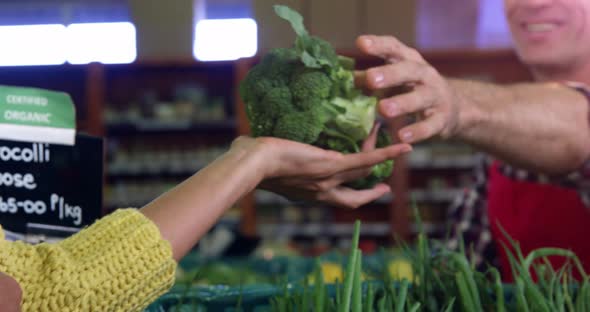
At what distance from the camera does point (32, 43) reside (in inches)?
312

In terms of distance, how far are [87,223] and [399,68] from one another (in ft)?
1.61

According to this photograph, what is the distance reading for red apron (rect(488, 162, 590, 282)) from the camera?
4.85 ft

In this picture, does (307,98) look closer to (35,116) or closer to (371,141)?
(371,141)

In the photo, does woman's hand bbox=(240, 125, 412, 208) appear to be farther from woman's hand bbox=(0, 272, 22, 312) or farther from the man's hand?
woman's hand bbox=(0, 272, 22, 312)

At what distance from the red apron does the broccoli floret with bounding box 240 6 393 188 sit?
674mm

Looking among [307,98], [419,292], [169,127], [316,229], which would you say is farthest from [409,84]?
[169,127]

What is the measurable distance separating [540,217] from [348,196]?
751 millimetres

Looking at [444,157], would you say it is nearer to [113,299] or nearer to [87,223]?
[87,223]

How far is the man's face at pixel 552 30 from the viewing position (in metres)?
1.33

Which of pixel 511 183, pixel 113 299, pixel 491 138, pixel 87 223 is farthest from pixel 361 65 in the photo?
pixel 113 299

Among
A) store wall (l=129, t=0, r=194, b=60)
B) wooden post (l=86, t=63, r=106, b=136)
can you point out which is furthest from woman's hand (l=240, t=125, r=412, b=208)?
store wall (l=129, t=0, r=194, b=60)

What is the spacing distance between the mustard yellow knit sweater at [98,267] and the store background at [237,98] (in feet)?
12.6

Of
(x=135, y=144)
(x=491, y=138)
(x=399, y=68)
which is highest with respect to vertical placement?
(x=399, y=68)

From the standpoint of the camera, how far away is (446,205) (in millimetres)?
4734
